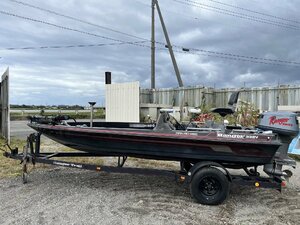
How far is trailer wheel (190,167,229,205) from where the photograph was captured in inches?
183

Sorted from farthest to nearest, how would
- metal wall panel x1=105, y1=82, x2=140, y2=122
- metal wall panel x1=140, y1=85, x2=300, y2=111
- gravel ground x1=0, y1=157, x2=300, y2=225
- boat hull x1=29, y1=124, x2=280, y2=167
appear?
metal wall panel x1=105, y1=82, x2=140, y2=122
metal wall panel x1=140, y1=85, x2=300, y2=111
boat hull x1=29, y1=124, x2=280, y2=167
gravel ground x1=0, y1=157, x2=300, y2=225

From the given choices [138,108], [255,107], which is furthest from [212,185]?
[138,108]

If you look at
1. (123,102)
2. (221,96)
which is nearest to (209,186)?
(221,96)

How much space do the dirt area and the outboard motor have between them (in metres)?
0.53

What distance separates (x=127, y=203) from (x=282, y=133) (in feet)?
7.79

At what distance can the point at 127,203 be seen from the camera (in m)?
4.77

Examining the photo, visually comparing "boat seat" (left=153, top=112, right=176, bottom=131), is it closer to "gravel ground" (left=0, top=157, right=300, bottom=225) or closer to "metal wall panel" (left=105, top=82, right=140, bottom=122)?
"gravel ground" (left=0, top=157, right=300, bottom=225)

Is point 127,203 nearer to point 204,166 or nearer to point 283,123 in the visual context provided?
point 204,166

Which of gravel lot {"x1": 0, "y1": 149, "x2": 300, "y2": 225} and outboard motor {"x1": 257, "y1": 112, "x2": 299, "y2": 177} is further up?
outboard motor {"x1": 257, "y1": 112, "x2": 299, "y2": 177}

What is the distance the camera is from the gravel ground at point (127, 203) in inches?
164

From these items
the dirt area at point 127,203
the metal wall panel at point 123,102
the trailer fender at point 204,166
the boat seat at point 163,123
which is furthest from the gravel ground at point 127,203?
the metal wall panel at point 123,102

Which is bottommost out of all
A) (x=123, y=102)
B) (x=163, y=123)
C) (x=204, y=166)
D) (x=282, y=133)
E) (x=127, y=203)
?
(x=127, y=203)

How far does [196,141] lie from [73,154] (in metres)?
2.61

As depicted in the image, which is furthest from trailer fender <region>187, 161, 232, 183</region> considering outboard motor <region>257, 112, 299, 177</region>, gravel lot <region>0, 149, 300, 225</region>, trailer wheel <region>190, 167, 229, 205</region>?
outboard motor <region>257, 112, 299, 177</region>
